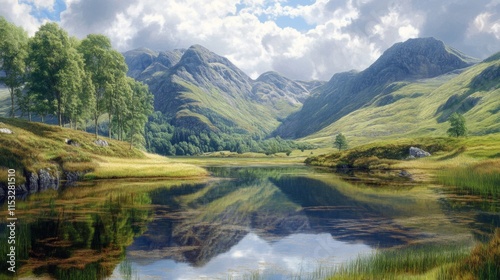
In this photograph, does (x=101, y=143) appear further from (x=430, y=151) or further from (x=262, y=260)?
(x=430, y=151)

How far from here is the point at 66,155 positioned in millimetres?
71938

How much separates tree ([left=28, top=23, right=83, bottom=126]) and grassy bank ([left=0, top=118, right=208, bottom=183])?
7.29 metres

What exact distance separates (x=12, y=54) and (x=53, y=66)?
29.5 feet

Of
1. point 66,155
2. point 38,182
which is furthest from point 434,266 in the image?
point 66,155

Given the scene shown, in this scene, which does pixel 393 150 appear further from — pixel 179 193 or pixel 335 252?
pixel 335 252

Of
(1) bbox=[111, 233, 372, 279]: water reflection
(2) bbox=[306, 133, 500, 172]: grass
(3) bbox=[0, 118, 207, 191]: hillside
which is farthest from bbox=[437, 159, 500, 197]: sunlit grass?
(3) bbox=[0, 118, 207, 191]: hillside

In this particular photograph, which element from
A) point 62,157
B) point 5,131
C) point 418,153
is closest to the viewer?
point 5,131

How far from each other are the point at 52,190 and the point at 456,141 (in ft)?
381

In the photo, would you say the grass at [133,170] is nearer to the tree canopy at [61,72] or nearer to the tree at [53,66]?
the tree at [53,66]

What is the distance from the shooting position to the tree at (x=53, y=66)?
80.8 m

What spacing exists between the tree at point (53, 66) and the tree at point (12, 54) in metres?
2.29

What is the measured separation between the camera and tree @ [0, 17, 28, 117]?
8019cm

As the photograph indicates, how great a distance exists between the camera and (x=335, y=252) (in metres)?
27.7

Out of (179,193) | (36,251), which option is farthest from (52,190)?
(36,251)
